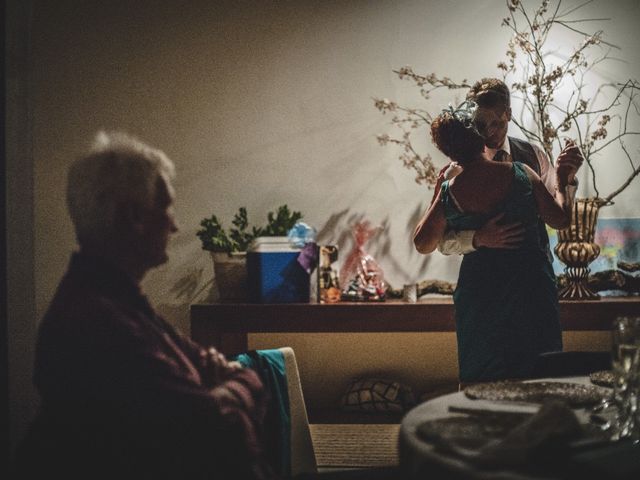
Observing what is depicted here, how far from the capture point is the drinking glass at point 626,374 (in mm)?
1279

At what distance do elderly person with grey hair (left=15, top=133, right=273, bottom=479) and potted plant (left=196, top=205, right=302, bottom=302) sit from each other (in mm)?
2153

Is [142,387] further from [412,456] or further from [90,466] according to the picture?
[412,456]

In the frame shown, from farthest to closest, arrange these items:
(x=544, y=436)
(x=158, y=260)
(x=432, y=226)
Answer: (x=432, y=226) → (x=158, y=260) → (x=544, y=436)

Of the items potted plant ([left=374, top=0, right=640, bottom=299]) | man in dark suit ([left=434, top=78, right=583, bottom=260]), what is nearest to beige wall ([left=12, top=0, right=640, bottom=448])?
potted plant ([left=374, top=0, right=640, bottom=299])

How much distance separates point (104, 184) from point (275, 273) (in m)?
2.18

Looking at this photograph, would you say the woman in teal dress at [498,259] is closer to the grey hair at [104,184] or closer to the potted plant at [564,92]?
the grey hair at [104,184]

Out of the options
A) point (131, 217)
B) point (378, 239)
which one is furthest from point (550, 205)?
point (378, 239)

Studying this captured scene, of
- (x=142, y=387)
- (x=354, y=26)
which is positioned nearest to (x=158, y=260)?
(x=142, y=387)

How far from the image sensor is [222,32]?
395 centimetres

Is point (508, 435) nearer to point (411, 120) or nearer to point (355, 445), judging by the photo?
point (355, 445)

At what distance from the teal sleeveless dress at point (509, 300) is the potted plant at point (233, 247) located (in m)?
1.45

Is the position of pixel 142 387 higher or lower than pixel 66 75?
lower

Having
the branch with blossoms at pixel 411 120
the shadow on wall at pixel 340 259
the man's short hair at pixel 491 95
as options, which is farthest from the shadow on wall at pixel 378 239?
the man's short hair at pixel 491 95

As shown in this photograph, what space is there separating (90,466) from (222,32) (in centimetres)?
316
